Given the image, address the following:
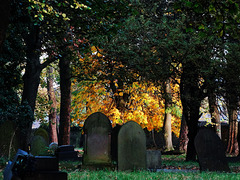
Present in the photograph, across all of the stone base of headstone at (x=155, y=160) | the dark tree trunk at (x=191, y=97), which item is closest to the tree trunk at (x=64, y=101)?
the dark tree trunk at (x=191, y=97)

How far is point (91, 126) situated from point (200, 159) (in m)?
3.88

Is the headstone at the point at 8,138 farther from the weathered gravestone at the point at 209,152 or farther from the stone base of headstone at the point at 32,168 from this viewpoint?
the stone base of headstone at the point at 32,168

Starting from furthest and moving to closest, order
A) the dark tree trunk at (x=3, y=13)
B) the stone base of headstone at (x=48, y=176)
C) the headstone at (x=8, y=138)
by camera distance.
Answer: the headstone at (x=8, y=138) < the stone base of headstone at (x=48, y=176) < the dark tree trunk at (x=3, y=13)

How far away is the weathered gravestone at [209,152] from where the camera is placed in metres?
10.1

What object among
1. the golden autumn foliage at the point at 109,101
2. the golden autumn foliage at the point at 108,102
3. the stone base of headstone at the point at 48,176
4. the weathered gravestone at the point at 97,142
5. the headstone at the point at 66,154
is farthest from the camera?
the golden autumn foliage at the point at 108,102

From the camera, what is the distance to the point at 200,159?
1012 cm

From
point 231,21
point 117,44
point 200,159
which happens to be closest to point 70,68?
point 117,44

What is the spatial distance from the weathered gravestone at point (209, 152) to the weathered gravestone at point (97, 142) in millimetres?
3075

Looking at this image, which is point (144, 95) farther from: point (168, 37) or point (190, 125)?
point (168, 37)

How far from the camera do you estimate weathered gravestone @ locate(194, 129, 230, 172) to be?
10133 mm

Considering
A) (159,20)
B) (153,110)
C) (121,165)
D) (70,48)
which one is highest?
(159,20)

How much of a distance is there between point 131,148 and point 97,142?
131 cm

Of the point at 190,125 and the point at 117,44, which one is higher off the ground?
the point at 117,44

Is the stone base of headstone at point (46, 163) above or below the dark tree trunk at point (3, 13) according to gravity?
below
